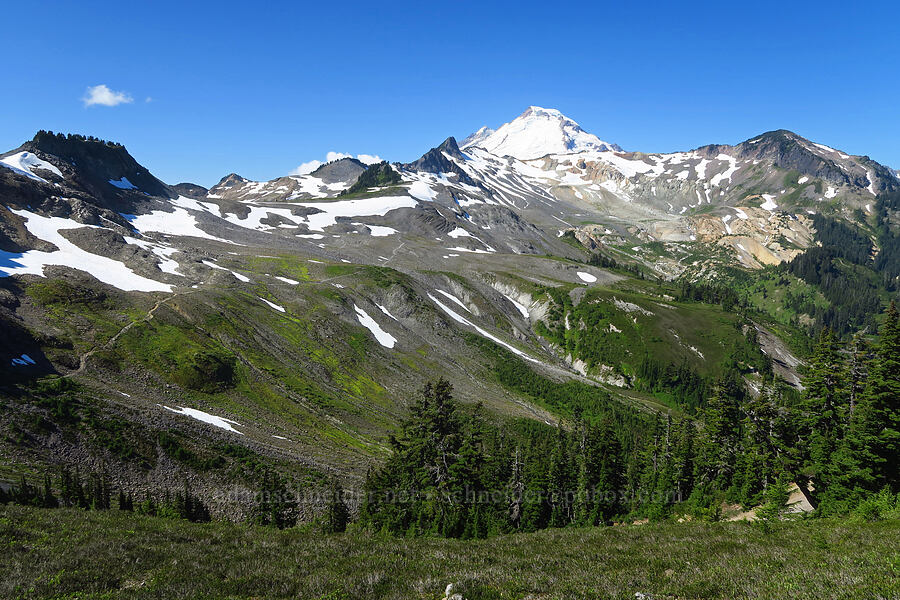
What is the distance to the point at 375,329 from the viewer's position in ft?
326

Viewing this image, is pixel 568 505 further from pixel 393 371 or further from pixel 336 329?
pixel 336 329

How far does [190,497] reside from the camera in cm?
3906

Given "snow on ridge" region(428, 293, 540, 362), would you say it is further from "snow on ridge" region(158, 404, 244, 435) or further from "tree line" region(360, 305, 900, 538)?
"snow on ridge" region(158, 404, 244, 435)

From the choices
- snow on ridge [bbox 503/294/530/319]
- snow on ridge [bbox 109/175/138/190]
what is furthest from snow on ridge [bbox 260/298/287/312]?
snow on ridge [bbox 109/175/138/190]

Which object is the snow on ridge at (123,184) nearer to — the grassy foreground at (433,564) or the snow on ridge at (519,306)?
the snow on ridge at (519,306)

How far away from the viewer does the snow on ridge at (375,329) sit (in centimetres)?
9594

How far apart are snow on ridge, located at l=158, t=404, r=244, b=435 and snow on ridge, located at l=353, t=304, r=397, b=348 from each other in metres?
42.6

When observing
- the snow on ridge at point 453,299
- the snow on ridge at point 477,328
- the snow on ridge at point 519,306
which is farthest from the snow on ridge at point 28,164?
the snow on ridge at point 519,306

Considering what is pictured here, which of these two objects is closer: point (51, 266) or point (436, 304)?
point (51, 266)

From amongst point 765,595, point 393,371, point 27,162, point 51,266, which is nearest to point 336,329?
point 393,371

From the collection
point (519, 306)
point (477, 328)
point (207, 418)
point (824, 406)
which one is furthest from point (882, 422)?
point (519, 306)

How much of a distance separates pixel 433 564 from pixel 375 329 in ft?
284

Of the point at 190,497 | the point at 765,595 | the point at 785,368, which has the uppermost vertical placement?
the point at 785,368

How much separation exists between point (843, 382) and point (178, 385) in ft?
224
